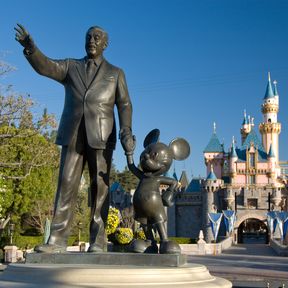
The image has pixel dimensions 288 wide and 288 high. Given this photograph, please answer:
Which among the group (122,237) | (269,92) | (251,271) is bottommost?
(251,271)

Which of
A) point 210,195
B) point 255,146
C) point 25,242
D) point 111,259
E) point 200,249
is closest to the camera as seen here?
point 111,259

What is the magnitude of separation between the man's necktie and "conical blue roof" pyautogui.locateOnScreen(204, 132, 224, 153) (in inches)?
2307

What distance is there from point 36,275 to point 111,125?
2159mm

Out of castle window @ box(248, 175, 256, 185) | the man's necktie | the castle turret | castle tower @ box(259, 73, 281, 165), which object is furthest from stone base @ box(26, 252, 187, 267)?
castle tower @ box(259, 73, 281, 165)

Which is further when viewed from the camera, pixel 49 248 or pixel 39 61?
pixel 39 61

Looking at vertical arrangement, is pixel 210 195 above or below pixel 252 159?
below

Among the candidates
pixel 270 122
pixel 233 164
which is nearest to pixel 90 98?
pixel 233 164

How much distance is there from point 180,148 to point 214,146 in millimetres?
59747

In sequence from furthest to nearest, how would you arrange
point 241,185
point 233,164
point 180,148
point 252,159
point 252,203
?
point 252,159, point 233,164, point 241,185, point 252,203, point 180,148

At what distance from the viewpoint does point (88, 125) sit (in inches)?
241

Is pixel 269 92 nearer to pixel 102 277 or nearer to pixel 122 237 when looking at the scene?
pixel 122 237

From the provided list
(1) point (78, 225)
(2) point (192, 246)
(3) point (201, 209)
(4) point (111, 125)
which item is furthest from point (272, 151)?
(4) point (111, 125)

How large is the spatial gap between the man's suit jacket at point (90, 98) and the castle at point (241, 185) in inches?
1755

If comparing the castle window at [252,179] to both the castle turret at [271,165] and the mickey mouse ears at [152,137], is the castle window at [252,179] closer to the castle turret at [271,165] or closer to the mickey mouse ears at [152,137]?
the castle turret at [271,165]
